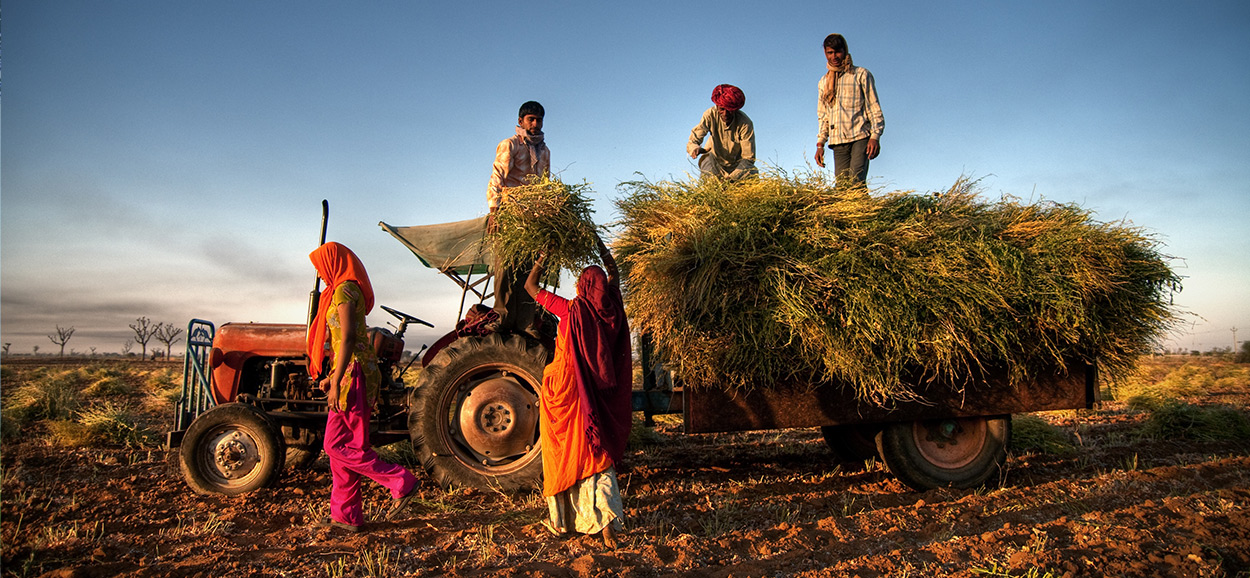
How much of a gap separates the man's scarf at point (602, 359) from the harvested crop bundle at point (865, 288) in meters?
0.34

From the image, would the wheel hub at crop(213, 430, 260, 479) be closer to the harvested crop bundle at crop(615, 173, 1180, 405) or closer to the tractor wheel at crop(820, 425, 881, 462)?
the harvested crop bundle at crop(615, 173, 1180, 405)

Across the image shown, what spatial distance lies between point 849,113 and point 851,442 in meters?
2.86

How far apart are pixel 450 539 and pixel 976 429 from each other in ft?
12.1

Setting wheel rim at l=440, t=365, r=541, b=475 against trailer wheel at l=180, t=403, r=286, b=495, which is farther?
trailer wheel at l=180, t=403, r=286, b=495

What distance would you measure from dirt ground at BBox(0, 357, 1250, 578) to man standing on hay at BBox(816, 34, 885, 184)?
263 cm

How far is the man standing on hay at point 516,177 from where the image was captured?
428cm

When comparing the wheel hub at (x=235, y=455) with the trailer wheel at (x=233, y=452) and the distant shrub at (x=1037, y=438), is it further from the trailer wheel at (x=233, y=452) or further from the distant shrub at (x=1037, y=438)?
the distant shrub at (x=1037, y=438)

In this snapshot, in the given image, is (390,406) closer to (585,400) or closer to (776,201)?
(585,400)

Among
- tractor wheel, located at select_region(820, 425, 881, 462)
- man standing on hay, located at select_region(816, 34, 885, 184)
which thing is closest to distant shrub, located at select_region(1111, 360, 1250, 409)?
tractor wheel, located at select_region(820, 425, 881, 462)

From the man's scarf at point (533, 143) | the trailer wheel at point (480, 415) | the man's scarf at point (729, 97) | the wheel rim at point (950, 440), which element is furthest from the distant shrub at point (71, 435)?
the wheel rim at point (950, 440)

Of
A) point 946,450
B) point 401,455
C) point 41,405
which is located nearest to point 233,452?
point 401,455

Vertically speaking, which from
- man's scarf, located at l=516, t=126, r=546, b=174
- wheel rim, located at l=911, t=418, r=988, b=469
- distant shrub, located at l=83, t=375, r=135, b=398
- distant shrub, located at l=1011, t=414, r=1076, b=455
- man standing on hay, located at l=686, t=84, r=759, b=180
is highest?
man standing on hay, located at l=686, t=84, r=759, b=180

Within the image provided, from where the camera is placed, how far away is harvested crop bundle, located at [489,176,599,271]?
373 centimetres

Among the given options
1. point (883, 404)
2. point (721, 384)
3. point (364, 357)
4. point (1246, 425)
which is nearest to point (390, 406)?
A: point (364, 357)
